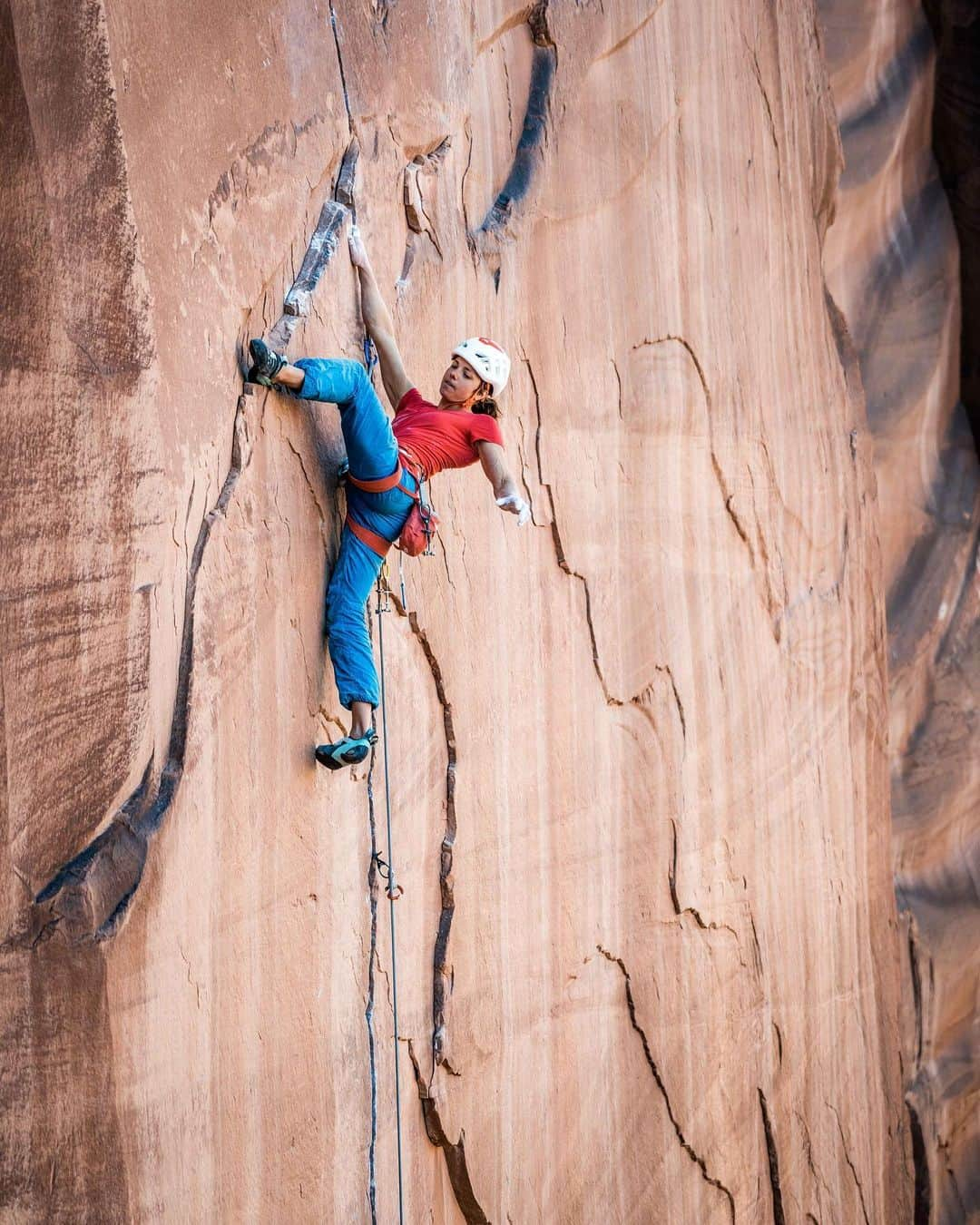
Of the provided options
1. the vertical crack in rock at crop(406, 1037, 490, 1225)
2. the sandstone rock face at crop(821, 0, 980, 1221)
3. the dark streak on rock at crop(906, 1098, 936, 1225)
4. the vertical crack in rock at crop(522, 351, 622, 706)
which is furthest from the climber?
the dark streak on rock at crop(906, 1098, 936, 1225)

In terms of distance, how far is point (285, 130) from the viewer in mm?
1464

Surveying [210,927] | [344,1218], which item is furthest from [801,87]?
[344,1218]

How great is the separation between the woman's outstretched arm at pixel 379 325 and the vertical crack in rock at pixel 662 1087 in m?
0.86

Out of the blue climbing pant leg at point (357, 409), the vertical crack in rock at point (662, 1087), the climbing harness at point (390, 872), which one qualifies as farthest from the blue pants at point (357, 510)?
the vertical crack in rock at point (662, 1087)

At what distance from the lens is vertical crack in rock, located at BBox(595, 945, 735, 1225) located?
1.94 metres

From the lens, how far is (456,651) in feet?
5.62

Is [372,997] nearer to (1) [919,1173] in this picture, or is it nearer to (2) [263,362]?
(2) [263,362]

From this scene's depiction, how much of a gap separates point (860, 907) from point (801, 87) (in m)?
1.45

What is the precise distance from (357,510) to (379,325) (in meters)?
0.21

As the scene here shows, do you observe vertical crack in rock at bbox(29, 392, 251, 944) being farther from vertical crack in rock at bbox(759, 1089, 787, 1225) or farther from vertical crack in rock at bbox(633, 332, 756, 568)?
vertical crack in rock at bbox(759, 1089, 787, 1225)

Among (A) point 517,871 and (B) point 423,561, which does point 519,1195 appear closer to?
(A) point 517,871

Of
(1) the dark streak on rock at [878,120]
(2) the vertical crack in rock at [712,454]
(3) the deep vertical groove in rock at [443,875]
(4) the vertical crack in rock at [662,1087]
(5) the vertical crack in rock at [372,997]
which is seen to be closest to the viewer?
(5) the vertical crack in rock at [372,997]

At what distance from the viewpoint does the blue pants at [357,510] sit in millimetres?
1411

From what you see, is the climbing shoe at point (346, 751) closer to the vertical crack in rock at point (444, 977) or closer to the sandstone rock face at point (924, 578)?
the vertical crack in rock at point (444, 977)
